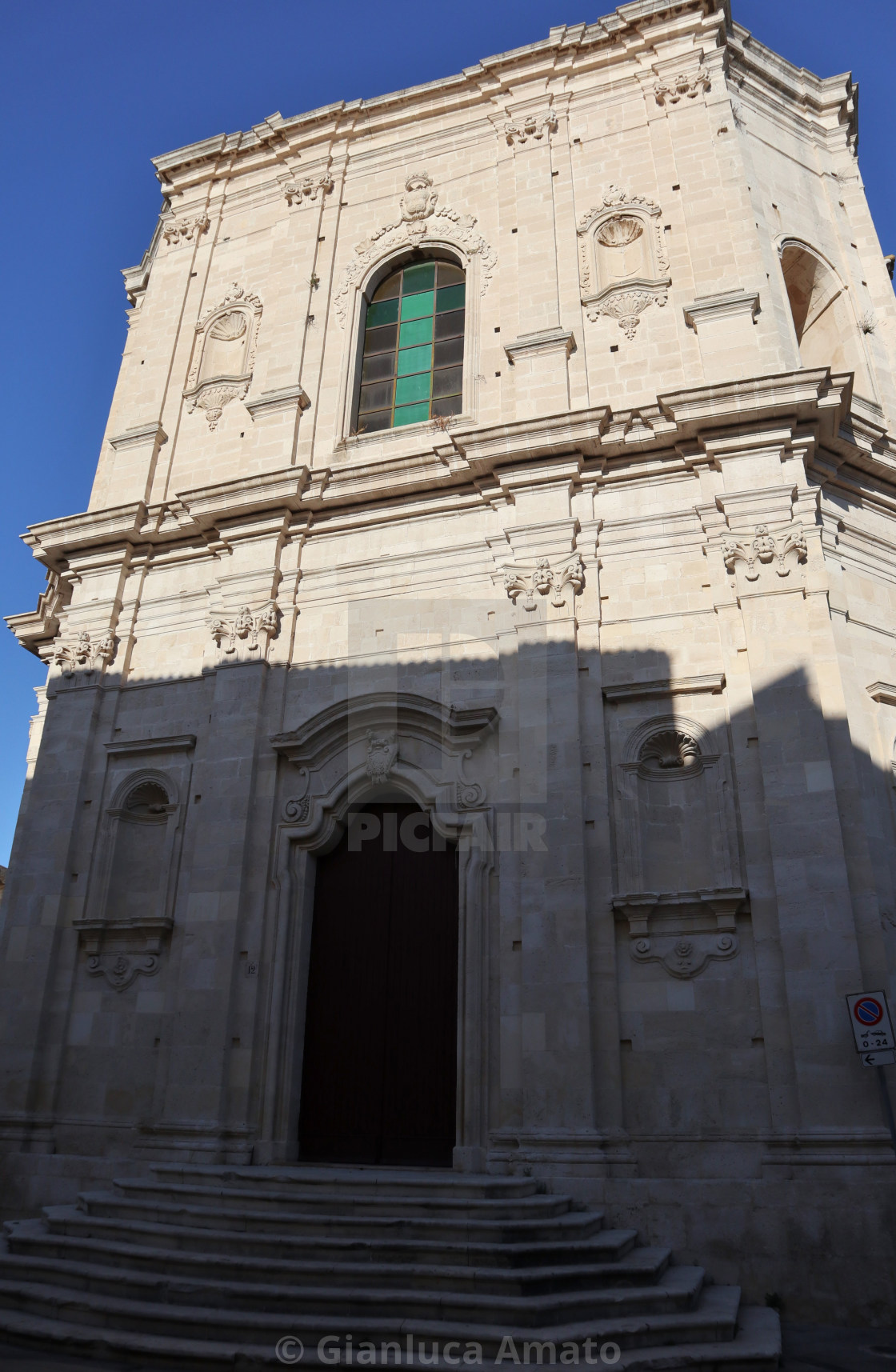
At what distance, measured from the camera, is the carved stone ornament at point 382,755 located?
10883 mm

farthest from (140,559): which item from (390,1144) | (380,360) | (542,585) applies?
(390,1144)

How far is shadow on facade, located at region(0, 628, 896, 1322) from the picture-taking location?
8.42 metres

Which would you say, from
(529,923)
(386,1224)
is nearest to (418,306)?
(529,923)

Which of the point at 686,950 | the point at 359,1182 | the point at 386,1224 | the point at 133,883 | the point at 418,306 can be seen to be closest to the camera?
the point at 386,1224

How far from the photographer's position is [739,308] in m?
11.7

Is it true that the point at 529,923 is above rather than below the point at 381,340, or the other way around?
below

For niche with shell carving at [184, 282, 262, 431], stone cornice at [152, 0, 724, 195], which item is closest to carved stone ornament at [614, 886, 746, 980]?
niche with shell carving at [184, 282, 262, 431]

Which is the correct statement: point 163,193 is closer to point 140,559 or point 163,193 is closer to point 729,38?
point 140,559

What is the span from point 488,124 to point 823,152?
4996 millimetres

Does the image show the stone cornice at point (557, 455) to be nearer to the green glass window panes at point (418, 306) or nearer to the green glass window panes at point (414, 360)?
the green glass window panes at point (414, 360)

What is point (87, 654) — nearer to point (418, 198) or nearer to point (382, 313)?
point (382, 313)

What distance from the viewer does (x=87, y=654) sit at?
13.0 metres

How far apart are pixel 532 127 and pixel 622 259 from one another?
2.88 m

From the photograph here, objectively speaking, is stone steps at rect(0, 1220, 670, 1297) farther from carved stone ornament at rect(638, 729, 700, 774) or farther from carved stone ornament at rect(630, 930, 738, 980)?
carved stone ornament at rect(638, 729, 700, 774)
